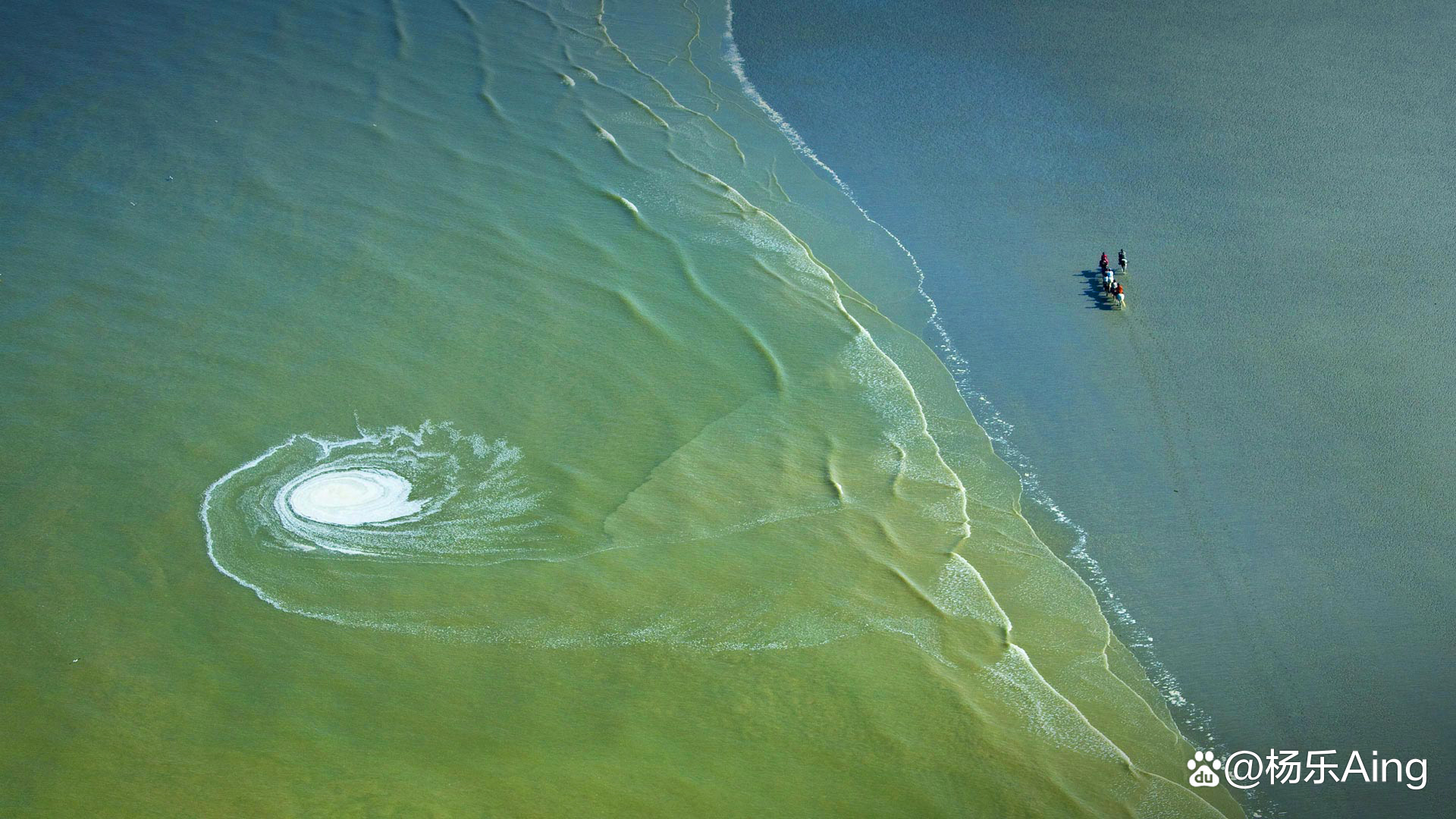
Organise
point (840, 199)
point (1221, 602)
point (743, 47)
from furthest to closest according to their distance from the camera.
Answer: point (743, 47)
point (840, 199)
point (1221, 602)

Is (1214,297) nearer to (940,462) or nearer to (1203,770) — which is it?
(940,462)

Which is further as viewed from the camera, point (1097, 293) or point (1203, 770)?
point (1097, 293)

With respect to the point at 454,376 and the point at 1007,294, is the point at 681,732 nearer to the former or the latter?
the point at 454,376

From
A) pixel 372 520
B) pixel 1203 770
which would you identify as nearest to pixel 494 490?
pixel 372 520

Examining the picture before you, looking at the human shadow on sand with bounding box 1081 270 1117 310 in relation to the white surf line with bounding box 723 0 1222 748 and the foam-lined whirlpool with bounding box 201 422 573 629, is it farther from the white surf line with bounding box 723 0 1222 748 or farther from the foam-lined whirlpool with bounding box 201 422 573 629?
the foam-lined whirlpool with bounding box 201 422 573 629

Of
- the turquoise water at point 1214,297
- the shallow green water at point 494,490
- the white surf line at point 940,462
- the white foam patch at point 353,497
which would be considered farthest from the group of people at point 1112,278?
the white foam patch at point 353,497

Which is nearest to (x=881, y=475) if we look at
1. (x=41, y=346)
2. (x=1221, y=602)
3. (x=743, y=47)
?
(x=1221, y=602)
